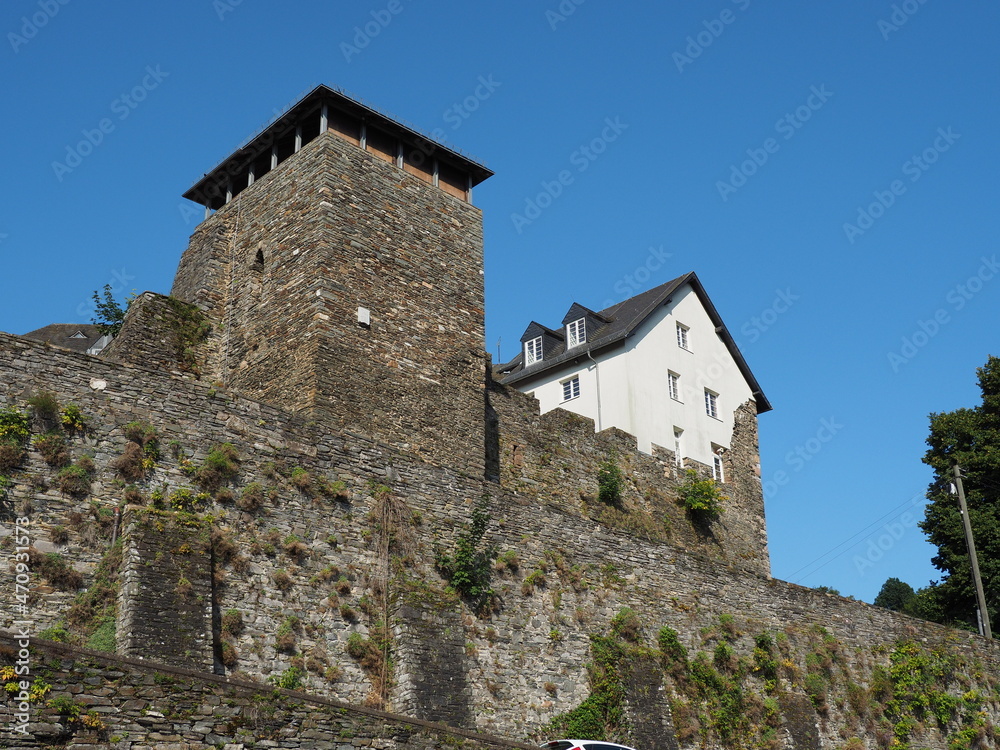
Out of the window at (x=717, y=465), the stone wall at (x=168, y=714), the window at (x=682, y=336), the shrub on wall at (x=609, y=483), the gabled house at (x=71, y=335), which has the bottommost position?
the stone wall at (x=168, y=714)

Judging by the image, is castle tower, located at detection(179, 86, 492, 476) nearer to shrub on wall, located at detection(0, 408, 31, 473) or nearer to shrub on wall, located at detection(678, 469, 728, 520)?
shrub on wall, located at detection(0, 408, 31, 473)

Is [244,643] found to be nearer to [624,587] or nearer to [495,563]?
[495,563]

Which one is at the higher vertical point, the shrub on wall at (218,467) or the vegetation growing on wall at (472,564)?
the shrub on wall at (218,467)

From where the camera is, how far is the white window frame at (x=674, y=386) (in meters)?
39.0

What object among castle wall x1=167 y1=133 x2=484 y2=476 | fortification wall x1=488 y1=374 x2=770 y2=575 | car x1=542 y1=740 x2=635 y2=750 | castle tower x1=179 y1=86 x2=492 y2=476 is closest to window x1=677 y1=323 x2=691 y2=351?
fortification wall x1=488 y1=374 x2=770 y2=575

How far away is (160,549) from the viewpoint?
16.9 metres

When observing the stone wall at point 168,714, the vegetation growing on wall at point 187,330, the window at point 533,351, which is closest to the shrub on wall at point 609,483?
the window at point 533,351

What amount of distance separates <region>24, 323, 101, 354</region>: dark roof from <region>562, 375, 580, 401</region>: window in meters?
29.3

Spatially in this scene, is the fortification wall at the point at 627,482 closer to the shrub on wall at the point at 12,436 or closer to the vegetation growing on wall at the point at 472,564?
the vegetation growing on wall at the point at 472,564

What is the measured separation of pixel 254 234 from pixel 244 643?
1355cm

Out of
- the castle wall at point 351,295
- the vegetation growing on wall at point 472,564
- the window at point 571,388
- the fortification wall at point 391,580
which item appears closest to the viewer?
the fortification wall at point 391,580

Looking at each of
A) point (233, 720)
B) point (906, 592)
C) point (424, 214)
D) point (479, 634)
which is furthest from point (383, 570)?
point (906, 592)

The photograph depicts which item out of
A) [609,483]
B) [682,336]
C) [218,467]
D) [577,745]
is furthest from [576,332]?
[577,745]

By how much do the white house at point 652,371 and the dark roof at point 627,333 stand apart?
38 millimetres
